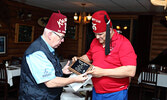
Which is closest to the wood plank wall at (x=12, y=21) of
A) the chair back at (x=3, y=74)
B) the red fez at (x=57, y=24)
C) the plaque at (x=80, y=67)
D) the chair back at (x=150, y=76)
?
the chair back at (x=3, y=74)

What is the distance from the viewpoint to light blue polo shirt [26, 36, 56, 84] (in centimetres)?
145

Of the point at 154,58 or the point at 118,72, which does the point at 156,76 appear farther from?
the point at 118,72

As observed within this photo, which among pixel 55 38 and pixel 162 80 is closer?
pixel 55 38

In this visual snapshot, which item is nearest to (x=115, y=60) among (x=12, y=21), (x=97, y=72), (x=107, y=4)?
(x=97, y=72)

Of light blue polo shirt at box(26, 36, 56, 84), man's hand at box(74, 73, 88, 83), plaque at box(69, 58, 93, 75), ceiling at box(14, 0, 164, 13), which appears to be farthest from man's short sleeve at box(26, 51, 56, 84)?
ceiling at box(14, 0, 164, 13)

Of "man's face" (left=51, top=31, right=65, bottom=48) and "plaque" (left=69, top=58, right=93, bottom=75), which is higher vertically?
"man's face" (left=51, top=31, right=65, bottom=48)

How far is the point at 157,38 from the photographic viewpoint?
7125 millimetres

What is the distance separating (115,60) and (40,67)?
2.52 feet

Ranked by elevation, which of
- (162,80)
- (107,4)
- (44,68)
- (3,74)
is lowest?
(162,80)

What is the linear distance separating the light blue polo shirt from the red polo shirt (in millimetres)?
605

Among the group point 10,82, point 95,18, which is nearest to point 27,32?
point 10,82

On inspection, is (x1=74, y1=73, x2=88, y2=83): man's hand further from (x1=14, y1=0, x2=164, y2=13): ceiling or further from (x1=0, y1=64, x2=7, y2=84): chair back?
(x1=14, y1=0, x2=164, y2=13): ceiling

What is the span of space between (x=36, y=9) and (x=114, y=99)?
20.5 feet

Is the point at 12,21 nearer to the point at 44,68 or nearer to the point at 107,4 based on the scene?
the point at 107,4
